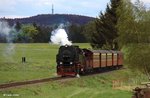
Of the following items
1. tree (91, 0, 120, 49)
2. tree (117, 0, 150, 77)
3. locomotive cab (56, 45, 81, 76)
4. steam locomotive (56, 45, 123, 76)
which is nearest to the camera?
locomotive cab (56, 45, 81, 76)

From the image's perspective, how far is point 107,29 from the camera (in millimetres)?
80375

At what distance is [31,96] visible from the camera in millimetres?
26375

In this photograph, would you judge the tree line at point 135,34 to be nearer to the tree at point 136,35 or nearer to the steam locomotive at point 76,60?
the tree at point 136,35

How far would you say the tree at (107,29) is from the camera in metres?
79.6

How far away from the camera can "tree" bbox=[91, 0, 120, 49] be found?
79.6 metres

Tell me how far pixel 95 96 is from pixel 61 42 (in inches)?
969

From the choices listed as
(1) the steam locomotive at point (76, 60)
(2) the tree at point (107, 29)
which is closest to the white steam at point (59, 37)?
(1) the steam locomotive at point (76, 60)

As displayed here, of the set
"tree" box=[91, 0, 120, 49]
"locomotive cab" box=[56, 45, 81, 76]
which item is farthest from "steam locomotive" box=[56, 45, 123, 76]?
"tree" box=[91, 0, 120, 49]

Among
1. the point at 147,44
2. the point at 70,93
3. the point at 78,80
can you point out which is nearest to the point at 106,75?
the point at 147,44

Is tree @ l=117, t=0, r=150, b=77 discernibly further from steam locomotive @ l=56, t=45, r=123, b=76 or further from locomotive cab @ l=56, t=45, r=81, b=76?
locomotive cab @ l=56, t=45, r=81, b=76

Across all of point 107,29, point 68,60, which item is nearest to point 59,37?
point 68,60

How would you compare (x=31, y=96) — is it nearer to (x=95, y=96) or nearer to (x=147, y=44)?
(x=95, y=96)

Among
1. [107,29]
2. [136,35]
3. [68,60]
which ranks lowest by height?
[68,60]

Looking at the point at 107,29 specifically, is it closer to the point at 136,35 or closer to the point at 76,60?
the point at 136,35
